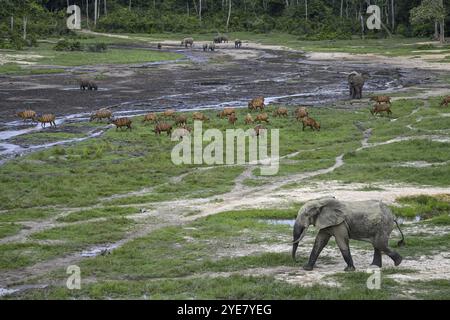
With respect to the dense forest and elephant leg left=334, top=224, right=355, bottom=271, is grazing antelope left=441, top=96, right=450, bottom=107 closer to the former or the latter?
elephant leg left=334, top=224, right=355, bottom=271

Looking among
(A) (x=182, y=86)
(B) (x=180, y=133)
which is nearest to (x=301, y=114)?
(B) (x=180, y=133)

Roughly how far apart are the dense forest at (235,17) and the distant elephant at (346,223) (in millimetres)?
71631

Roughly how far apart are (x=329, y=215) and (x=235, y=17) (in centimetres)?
10093

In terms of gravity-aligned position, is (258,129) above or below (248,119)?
below

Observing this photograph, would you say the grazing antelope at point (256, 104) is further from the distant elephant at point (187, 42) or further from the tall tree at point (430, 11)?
the distant elephant at point (187, 42)

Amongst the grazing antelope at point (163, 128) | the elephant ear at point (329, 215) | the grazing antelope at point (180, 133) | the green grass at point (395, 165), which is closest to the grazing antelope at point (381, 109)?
the green grass at point (395, 165)

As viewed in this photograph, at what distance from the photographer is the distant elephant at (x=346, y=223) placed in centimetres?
1580

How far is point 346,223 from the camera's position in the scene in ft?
51.9

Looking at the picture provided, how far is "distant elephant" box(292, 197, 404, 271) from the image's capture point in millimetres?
15805

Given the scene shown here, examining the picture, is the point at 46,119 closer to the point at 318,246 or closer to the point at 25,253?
the point at 25,253

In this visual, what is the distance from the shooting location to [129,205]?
23797 mm
